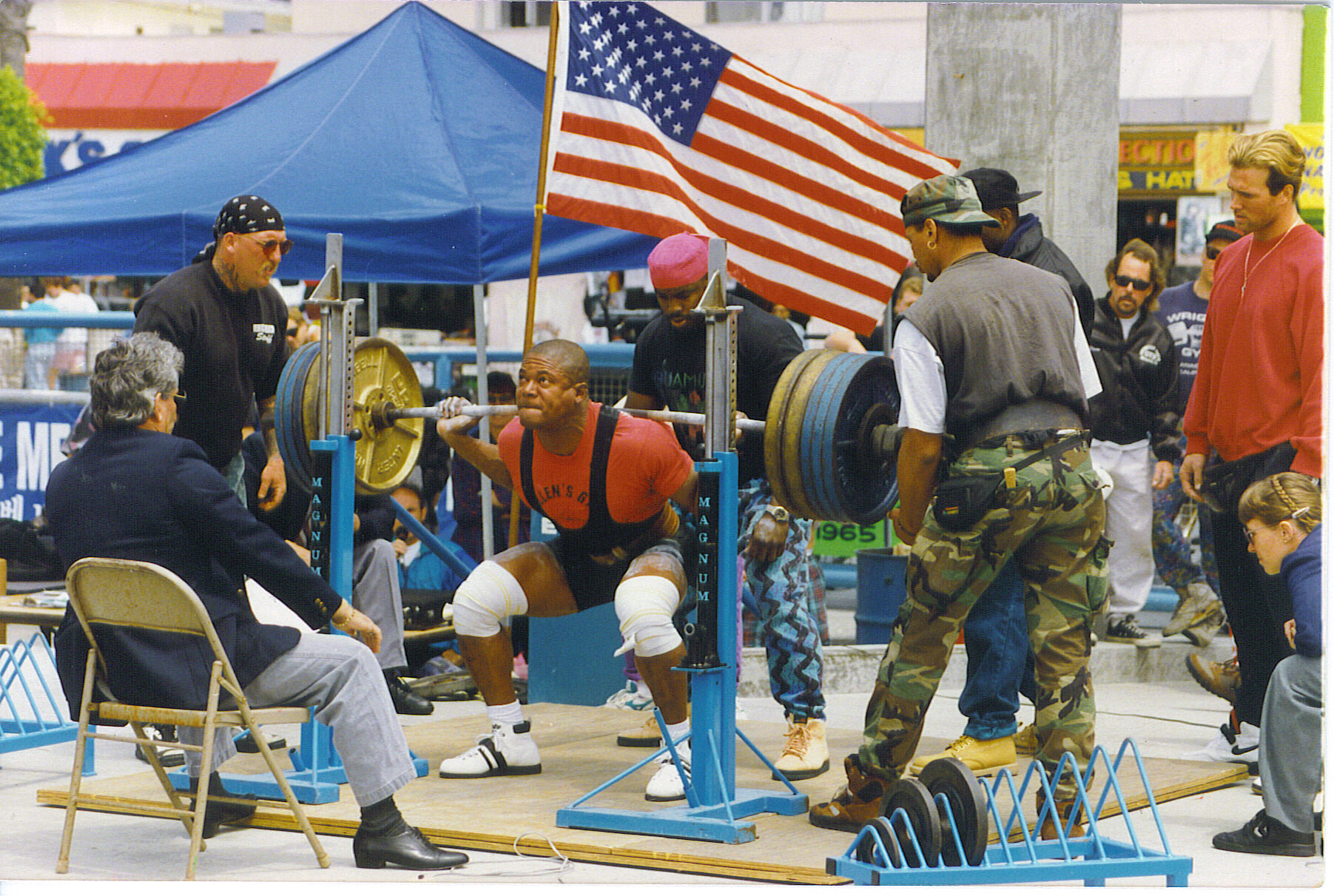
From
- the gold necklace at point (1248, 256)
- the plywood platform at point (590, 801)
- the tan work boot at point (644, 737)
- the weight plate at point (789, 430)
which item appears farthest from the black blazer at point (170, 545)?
the gold necklace at point (1248, 256)

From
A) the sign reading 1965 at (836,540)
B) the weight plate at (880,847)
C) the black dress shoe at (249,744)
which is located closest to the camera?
the weight plate at (880,847)

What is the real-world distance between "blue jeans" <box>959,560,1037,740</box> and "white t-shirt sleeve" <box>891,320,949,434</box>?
128 cm

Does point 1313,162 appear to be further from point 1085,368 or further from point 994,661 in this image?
point 1085,368

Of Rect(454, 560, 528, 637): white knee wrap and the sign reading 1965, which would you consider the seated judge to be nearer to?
Rect(454, 560, 528, 637): white knee wrap

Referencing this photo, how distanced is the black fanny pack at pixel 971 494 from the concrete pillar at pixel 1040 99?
4050mm

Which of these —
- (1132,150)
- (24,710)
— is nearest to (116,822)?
(24,710)

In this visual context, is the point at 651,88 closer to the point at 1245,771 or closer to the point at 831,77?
the point at 1245,771

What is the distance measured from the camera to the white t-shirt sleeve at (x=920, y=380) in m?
4.57

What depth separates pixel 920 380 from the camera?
180 inches

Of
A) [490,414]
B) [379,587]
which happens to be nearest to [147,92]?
[379,587]

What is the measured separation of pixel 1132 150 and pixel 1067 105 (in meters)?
13.4

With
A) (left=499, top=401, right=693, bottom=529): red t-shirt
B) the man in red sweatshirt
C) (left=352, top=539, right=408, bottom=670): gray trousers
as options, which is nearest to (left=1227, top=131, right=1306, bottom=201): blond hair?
the man in red sweatshirt

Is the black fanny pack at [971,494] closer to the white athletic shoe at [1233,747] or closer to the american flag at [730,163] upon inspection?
the white athletic shoe at [1233,747]

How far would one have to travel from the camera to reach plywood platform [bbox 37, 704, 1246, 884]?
15.6 ft
